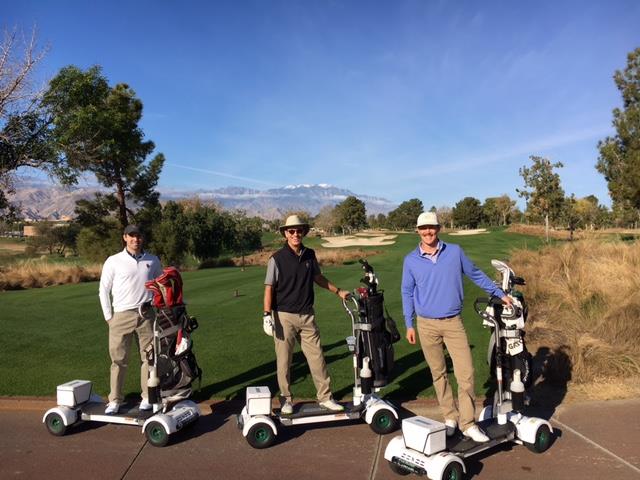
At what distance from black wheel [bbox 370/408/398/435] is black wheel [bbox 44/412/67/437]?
2998mm

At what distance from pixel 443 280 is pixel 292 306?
1.53 m

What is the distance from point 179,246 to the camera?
3444 centimetres

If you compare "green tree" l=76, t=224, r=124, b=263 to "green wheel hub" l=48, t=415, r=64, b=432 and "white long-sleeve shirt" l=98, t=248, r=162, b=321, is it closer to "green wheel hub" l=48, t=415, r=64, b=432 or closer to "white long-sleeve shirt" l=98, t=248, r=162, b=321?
"white long-sleeve shirt" l=98, t=248, r=162, b=321

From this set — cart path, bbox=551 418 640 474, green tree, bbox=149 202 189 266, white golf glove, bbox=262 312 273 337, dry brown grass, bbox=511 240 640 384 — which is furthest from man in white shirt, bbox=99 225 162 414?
green tree, bbox=149 202 189 266

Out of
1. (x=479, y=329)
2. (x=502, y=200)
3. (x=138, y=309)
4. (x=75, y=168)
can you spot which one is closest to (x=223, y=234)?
(x=75, y=168)

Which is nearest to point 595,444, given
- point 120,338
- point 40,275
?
point 120,338

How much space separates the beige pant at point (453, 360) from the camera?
4172 mm

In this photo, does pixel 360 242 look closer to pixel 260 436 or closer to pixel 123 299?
pixel 123 299

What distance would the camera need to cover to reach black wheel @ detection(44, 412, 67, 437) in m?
4.69

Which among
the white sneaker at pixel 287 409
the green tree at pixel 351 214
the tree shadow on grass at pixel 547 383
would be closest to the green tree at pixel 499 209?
the green tree at pixel 351 214

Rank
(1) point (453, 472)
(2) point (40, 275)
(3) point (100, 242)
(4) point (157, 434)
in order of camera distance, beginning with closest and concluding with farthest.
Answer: (1) point (453, 472) < (4) point (157, 434) < (2) point (40, 275) < (3) point (100, 242)

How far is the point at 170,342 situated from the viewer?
15.6 ft

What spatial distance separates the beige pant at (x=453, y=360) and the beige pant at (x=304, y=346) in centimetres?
111

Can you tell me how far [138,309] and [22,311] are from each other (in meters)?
9.64
